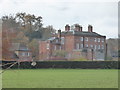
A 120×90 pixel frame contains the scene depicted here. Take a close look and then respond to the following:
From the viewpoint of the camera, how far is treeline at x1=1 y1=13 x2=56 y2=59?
7334cm

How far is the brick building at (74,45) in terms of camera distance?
77031 mm

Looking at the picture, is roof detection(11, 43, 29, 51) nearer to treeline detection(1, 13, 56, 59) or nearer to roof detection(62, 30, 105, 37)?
treeline detection(1, 13, 56, 59)

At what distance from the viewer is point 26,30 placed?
8344 centimetres

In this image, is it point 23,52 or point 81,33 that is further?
point 81,33

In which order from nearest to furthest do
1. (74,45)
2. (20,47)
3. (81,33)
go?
(74,45)
(20,47)
(81,33)

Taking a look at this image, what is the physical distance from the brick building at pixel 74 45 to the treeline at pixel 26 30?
2.85m

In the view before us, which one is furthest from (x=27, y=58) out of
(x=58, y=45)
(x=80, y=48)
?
(x=80, y=48)

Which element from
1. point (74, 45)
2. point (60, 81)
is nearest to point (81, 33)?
point (74, 45)

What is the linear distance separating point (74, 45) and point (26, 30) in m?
12.6

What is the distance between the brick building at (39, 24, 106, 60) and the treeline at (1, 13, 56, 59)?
2853 millimetres

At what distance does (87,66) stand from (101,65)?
7.11 ft

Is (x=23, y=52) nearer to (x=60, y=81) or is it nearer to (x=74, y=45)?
(x=74, y=45)

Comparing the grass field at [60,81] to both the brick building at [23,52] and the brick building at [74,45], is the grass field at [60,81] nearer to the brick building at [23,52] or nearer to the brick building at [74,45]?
the brick building at [74,45]

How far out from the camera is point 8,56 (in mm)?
65938
